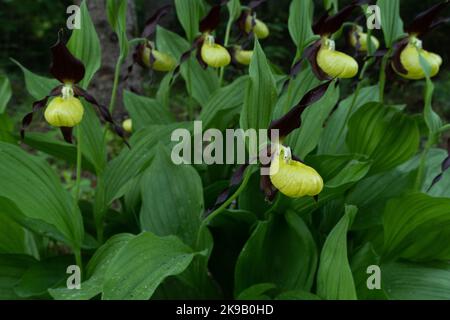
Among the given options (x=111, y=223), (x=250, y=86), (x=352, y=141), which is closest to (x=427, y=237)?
(x=352, y=141)

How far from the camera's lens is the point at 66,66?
127 cm

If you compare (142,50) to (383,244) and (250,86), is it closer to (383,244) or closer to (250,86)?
(250,86)

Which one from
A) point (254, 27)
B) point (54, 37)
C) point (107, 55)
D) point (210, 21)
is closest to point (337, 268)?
point (210, 21)

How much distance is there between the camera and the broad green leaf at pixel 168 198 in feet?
4.63

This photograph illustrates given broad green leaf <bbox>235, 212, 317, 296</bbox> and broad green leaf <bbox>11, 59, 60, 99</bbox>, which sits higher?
broad green leaf <bbox>11, 59, 60, 99</bbox>

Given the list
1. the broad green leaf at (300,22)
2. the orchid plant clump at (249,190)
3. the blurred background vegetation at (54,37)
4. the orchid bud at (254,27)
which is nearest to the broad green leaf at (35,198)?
the orchid plant clump at (249,190)

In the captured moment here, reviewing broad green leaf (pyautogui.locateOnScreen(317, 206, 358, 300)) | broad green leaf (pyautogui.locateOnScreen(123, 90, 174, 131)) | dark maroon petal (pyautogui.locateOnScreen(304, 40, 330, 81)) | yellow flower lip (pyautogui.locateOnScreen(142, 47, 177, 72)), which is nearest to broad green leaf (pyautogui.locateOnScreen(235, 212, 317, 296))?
broad green leaf (pyautogui.locateOnScreen(317, 206, 358, 300))

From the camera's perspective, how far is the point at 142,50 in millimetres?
1792

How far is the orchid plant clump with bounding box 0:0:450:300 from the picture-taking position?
1154 millimetres

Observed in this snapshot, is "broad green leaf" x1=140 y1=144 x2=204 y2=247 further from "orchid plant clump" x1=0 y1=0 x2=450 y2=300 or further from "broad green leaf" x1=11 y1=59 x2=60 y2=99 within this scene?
"broad green leaf" x1=11 y1=59 x2=60 y2=99

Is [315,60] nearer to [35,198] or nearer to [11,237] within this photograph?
[35,198]

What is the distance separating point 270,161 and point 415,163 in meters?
0.75

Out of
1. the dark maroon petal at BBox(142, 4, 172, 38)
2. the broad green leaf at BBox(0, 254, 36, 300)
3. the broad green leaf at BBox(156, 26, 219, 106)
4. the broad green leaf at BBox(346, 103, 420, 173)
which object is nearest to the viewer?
the broad green leaf at BBox(0, 254, 36, 300)

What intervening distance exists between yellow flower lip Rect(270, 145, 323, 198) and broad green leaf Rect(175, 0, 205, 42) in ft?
2.36
